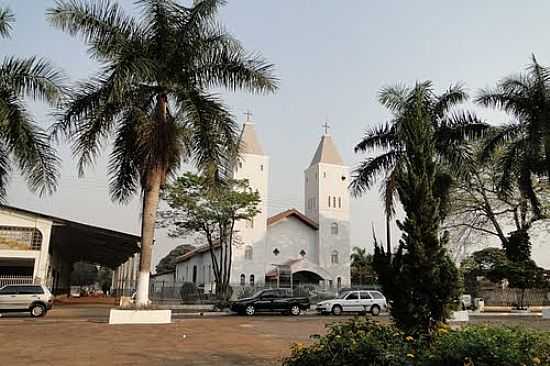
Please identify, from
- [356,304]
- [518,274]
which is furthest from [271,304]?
[518,274]

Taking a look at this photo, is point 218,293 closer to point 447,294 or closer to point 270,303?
point 270,303

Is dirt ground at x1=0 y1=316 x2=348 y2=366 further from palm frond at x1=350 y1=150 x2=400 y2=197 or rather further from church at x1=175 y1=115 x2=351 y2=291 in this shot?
church at x1=175 y1=115 x2=351 y2=291

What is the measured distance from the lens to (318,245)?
52.9 meters

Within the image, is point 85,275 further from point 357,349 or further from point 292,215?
point 357,349

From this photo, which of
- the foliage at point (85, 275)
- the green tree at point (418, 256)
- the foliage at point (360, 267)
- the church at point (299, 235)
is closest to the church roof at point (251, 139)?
the church at point (299, 235)

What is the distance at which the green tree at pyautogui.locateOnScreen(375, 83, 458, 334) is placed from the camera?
8.66 metres

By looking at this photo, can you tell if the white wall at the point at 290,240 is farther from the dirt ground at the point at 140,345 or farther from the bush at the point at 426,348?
the bush at the point at 426,348

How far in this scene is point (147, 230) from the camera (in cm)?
1802

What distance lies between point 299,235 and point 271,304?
81.1 feet

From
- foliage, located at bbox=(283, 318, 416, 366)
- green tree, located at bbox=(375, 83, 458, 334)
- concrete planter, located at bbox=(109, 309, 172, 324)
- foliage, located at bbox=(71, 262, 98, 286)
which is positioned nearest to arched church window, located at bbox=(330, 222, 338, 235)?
concrete planter, located at bbox=(109, 309, 172, 324)

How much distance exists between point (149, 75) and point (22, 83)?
390cm

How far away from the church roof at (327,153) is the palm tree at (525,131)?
32.5 meters

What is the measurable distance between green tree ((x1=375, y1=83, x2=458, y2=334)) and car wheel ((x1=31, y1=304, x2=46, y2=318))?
19.9 m

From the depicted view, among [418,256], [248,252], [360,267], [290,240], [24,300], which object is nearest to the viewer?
[418,256]
